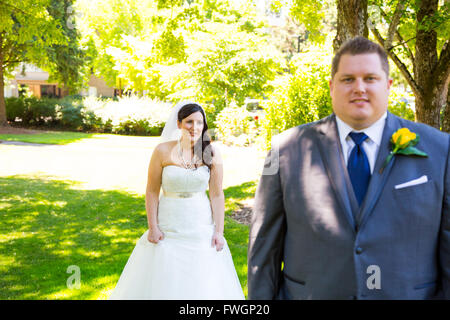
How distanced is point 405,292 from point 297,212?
25.0 inches

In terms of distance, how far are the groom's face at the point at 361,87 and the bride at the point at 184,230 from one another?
299 cm

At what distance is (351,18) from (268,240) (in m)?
5.54

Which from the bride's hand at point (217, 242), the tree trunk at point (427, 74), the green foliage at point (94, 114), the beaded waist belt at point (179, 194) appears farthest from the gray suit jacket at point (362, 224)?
the green foliage at point (94, 114)

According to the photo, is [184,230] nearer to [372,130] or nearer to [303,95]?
[372,130]

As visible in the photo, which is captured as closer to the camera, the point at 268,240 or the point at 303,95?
the point at 268,240

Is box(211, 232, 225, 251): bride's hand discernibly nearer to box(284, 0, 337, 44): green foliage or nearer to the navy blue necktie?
the navy blue necktie

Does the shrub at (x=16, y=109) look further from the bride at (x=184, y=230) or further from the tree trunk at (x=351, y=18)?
the bride at (x=184, y=230)

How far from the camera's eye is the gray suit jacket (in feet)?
Result: 7.01

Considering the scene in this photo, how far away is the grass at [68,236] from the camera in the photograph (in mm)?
6344

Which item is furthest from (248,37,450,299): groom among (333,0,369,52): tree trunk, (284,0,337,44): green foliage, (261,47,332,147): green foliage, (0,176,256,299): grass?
(284,0,337,44): green foliage

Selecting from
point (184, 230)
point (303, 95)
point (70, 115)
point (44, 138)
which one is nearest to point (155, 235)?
point (184, 230)

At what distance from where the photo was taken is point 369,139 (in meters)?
2.33

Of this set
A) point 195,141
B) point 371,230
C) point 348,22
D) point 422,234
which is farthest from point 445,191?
point 348,22

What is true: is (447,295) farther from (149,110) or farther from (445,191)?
(149,110)
